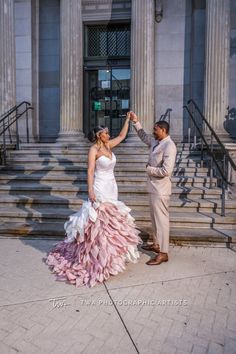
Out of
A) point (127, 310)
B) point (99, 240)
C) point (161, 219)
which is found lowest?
point (127, 310)

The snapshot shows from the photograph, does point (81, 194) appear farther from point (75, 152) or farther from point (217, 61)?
point (217, 61)

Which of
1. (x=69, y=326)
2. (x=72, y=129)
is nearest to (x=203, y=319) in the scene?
(x=69, y=326)

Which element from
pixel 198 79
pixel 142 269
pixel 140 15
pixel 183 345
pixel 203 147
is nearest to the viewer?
pixel 183 345

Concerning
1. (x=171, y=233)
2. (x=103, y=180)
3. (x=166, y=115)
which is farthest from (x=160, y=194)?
(x=166, y=115)

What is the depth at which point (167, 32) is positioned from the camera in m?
10.6

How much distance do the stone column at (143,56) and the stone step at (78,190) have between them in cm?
307

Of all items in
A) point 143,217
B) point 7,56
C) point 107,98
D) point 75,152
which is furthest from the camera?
point 107,98

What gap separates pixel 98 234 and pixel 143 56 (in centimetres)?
662

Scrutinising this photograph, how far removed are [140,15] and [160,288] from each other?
25.6ft

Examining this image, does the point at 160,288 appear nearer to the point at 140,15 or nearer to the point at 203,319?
the point at 203,319

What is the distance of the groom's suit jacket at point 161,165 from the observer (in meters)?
4.58

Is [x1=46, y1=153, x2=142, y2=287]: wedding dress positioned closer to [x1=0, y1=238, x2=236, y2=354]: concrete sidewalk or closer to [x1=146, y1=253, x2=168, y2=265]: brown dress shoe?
[x1=0, y1=238, x2=236, y2=354]: concrete sidewalk

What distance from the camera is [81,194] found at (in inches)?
286

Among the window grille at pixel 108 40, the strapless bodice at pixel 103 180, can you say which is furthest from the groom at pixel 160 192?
the window grille at pixel 108 40
